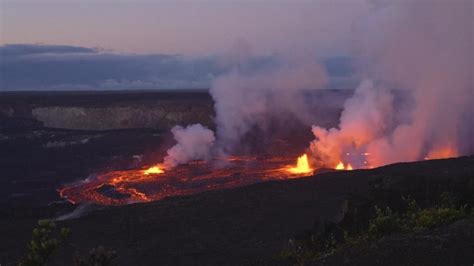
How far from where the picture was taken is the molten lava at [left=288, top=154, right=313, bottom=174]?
114 feet

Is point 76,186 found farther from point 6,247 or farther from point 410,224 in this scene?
point 410,224

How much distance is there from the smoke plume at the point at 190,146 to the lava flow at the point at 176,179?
1.74m

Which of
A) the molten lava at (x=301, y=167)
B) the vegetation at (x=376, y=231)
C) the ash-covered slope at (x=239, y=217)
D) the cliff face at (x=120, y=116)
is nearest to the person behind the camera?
the vegetation at (x=376, y=231)

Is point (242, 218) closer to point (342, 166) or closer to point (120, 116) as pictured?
point (342, 166)

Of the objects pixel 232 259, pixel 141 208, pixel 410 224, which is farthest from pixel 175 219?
pixel 410 224

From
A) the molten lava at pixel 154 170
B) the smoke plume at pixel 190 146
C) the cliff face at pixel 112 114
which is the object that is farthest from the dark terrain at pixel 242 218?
the cliff face at pixel 112 114

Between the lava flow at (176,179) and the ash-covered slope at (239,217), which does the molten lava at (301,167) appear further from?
the ash-covered slope at (239,217)

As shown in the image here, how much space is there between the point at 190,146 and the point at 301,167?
432 inches

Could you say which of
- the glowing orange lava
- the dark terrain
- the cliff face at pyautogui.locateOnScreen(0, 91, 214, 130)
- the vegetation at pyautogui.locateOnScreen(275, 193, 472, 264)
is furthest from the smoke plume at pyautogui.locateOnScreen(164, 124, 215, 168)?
the vegetation at pyautogui.locateOnScreen(275, 193, 472, 264)

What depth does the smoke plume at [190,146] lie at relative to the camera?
135ft

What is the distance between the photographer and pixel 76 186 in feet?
105

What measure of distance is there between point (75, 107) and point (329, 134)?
3882 cm

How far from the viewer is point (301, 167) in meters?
36.1

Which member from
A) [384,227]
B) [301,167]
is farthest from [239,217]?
[301,167]
